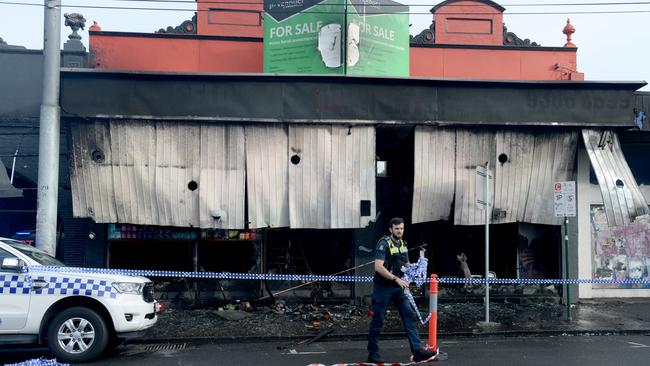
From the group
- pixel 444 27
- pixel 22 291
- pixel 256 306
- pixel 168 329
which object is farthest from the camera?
pixel 444 27

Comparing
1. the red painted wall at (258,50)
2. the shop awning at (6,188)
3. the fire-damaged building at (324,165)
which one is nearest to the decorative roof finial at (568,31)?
the red painted wall at (258,50)

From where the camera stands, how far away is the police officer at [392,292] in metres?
7.49

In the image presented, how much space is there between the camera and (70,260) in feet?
40.8

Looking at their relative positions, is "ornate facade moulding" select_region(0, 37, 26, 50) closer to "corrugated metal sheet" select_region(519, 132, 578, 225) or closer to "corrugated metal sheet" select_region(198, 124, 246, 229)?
"corrugated metal sheet" select_region(198, 124, 246, 229)

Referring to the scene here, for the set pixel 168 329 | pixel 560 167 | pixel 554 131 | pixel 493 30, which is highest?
pixel 493 30

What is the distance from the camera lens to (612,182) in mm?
11844

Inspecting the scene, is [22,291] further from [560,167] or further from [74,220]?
[560,167]

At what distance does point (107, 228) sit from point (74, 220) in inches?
30.4

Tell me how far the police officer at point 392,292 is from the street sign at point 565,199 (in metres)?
4.97

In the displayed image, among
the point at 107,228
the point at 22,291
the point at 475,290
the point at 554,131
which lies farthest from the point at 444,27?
the point at 22,291

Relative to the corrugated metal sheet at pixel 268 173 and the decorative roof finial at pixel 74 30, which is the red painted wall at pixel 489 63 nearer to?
the corrugated metal sheet at pixel 268 173

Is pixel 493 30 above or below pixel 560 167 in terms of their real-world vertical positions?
above

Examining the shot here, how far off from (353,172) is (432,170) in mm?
1610

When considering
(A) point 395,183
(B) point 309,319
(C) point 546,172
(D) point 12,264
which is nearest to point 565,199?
(C) point 546,172
